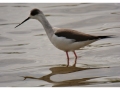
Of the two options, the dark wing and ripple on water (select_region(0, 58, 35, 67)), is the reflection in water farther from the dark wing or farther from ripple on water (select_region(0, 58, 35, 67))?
ripple on water (select_region(0, 58, 35, 67))

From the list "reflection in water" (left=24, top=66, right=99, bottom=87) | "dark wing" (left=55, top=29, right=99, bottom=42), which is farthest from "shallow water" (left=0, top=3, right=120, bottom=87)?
"dark wing" (left=55, top=29, right=99, bottom=42)

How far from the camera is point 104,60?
9.59 meters

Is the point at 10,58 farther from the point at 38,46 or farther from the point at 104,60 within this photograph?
the point at 104,60

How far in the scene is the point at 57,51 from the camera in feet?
34.1

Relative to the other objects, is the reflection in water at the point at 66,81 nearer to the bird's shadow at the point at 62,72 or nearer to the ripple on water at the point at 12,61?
the bird's shadow at the point at 62,72

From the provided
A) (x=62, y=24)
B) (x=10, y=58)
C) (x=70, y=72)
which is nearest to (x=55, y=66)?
(x=70, y=72)

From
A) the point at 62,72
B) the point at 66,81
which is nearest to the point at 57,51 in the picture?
the point at 62,72

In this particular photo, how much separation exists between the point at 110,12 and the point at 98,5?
75 centimetres

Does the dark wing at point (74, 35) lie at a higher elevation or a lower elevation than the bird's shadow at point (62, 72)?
higher

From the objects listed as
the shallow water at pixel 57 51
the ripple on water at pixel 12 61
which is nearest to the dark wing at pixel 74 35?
the shallow water at pixel 57 51

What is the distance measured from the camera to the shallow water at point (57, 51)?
28.3ft

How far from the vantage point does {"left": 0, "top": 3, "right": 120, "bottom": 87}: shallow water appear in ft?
28.3

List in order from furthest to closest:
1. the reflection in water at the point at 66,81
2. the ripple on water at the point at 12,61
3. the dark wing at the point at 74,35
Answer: the ripple on water at the point at 12,61 < the dark wing at the point at 74,35 < the reflection in water at the point at 66,81

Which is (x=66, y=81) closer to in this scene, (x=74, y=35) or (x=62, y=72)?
(x=62, y=72)
